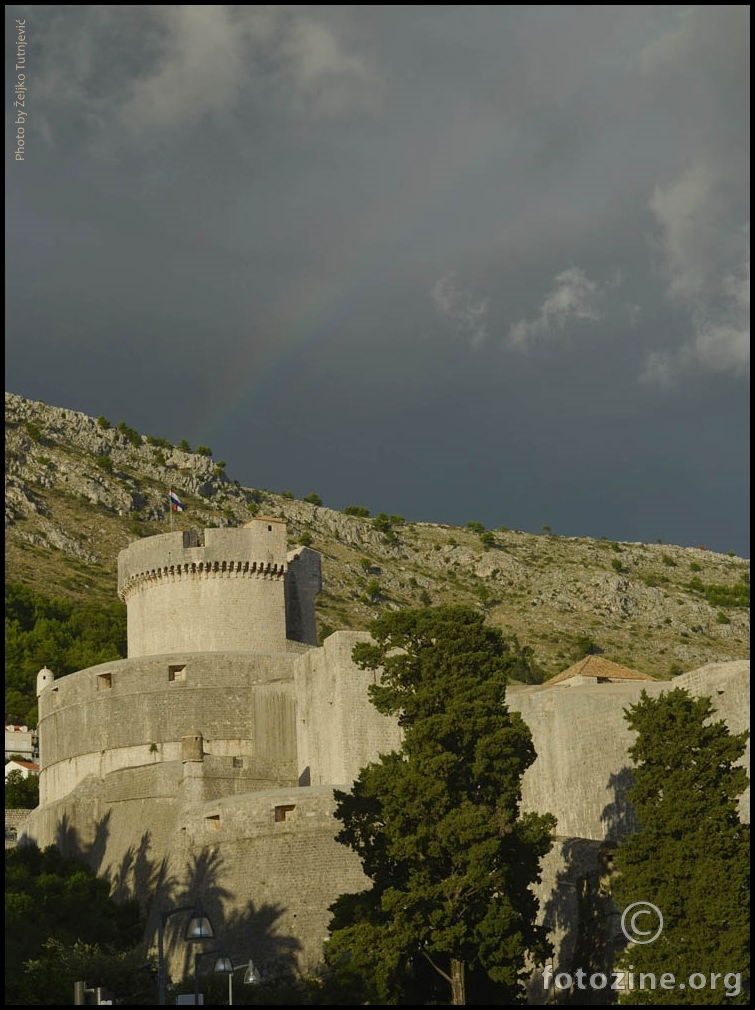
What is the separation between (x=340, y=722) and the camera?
144 ft

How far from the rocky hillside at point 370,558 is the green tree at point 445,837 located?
54.5 m

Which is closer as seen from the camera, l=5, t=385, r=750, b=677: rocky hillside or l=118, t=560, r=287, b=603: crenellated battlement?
l=118, t=560, r=287, b=603: crenellated battlement

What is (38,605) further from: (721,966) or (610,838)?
(721,966)

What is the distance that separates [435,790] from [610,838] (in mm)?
8182

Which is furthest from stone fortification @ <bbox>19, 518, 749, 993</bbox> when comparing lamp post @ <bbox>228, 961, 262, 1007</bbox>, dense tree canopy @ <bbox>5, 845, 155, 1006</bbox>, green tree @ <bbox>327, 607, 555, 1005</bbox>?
green tree @ <bbox>327, 607, 555, 1005</bbox>

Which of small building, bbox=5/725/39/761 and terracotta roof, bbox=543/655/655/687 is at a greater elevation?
terracotta roof, bbox=543/655/655/687

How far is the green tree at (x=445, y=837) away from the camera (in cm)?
3272

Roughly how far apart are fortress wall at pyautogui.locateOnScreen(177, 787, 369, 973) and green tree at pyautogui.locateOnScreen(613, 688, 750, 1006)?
8.08 m

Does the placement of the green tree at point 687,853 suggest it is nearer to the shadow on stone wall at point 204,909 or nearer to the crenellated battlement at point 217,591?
the shadow on stone wall at point 204,909

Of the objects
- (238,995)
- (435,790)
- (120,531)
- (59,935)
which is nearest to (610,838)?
(435,790)

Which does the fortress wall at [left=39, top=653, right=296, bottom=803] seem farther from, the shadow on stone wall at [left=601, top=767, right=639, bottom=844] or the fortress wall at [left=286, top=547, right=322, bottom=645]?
the shadow on stone wall at [left=601, top=767, right=639, bottom=844]

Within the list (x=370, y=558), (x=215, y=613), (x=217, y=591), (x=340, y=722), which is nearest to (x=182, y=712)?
(x=215, y=613)

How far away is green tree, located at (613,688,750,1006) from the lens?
31328mm

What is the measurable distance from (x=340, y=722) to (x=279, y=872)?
6.38 m
